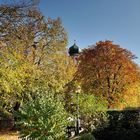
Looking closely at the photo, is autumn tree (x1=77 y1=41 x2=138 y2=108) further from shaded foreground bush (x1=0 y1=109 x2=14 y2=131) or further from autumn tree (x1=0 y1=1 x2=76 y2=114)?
shaded foreground bush (x1=0 y1=109 x2=14 y2=131)

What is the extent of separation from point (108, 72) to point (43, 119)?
20.8m

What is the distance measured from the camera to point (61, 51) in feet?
107

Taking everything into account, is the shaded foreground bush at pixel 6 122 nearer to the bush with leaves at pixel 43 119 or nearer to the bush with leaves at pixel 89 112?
the bush with leaves at pixel 89 112

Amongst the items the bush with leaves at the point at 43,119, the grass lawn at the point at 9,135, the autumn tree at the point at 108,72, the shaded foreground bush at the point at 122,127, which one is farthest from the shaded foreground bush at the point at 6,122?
the bush with leaves at the point at 43,119

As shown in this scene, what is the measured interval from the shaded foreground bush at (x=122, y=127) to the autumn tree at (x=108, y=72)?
9290 millimetres

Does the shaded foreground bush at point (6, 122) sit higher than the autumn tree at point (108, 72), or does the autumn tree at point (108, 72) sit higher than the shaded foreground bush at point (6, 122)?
the autumn tree at point (108, 72)

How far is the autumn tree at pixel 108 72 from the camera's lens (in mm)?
33812

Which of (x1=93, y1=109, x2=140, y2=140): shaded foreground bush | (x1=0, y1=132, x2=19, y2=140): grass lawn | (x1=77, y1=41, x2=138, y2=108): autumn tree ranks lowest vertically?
(x1=0, y1=132, x2=19, y2=140): grass lawn

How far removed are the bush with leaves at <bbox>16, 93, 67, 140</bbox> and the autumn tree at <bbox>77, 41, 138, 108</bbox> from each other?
19.0m

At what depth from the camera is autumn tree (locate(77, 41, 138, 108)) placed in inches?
1331

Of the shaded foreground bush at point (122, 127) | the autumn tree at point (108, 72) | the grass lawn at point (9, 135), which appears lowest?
the grass lawn at point (9, 135)

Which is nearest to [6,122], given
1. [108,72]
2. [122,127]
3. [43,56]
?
[43,56]

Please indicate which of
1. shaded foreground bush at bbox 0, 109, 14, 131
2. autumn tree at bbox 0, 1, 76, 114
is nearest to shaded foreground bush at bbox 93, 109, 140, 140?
autumn tree at bbox 0, 1, 76, 114

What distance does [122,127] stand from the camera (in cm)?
2255
